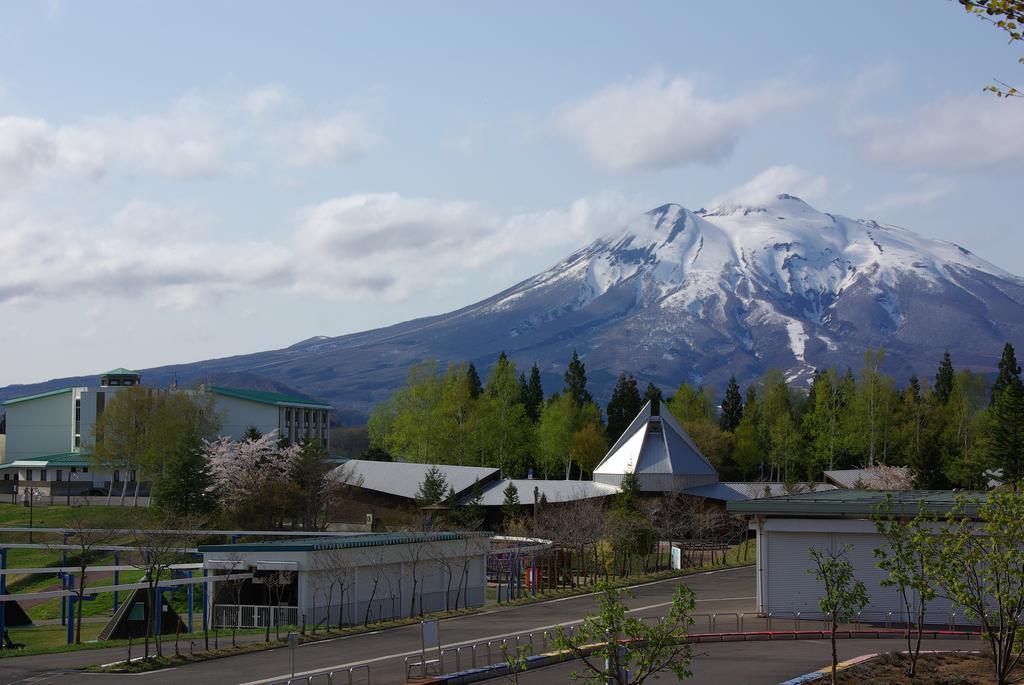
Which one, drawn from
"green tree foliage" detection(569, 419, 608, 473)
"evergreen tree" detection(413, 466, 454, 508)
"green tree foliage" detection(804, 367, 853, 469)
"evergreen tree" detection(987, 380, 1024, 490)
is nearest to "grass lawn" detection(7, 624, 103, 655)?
"evergreen tree" detection(413, 466, 454, 508)

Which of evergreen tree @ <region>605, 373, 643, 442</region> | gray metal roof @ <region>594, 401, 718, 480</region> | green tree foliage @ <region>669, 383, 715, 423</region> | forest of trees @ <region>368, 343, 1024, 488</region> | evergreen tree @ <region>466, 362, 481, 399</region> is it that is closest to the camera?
gray metal roof @ <region>594, 401, 718, 480</region>

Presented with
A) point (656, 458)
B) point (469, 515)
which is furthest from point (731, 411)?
point (469, 515)

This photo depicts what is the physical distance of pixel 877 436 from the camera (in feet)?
318

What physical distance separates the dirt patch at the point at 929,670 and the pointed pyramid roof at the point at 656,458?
53327 millimetres

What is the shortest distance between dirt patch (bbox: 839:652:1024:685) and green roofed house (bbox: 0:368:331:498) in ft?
238

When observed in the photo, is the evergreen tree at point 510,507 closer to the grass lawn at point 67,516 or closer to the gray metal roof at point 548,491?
the gray metal roof at point 548,491

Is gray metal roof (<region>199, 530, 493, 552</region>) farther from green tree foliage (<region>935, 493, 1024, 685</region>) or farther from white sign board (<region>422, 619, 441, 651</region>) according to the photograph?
green tree foliage (<region>935, 493, 1024, 685</region>)

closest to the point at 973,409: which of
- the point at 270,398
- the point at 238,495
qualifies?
the point at 270,398

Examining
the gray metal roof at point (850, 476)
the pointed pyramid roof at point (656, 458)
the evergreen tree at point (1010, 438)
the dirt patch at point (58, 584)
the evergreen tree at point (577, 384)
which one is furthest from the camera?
the evergreen tree at point (577, 384)

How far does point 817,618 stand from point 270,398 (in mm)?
77869

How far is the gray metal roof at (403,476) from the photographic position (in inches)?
3191

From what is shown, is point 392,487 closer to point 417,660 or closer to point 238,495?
point 238,495

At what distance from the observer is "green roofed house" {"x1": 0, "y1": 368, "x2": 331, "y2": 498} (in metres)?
96.3

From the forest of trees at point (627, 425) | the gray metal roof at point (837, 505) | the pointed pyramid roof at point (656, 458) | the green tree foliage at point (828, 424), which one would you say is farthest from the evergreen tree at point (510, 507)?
the gray metal roof at point (837, 505)
